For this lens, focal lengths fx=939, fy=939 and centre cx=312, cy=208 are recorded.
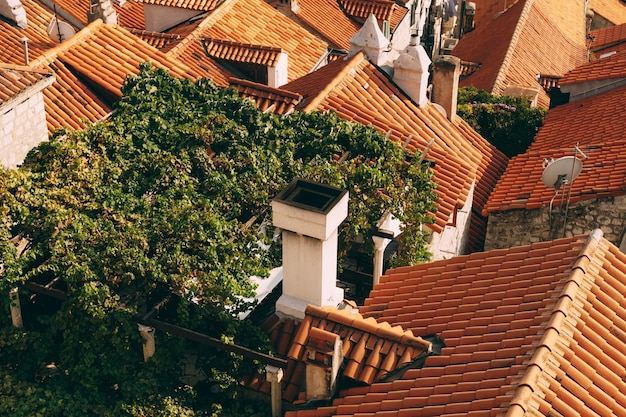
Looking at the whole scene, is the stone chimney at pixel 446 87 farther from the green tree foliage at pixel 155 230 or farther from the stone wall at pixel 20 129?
the stone wall at pixel 20 129

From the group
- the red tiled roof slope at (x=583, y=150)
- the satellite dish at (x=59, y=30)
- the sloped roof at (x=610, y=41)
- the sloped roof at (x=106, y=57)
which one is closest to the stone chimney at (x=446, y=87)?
the red tiled roof slope at (x=583, y=150)

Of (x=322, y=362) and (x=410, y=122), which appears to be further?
(x=410, y=122)

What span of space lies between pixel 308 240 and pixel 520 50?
27131mm

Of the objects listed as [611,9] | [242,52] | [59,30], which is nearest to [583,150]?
[242,52]

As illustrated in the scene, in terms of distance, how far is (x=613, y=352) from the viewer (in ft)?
38.9

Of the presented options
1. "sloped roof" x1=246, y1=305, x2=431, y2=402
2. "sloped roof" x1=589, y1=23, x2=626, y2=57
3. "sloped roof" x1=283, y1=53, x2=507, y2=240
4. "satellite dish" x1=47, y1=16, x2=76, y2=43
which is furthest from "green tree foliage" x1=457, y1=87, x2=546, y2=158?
"sloped roof" x1=246, y1=305, x2=431, y2=402

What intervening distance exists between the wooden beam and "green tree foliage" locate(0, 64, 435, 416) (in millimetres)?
A: 199

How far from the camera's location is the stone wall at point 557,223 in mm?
19141

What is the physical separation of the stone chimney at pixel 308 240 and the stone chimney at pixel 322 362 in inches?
38.0

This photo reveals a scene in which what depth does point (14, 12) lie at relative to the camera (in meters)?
25.2

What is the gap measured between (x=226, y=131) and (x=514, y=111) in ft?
43.3

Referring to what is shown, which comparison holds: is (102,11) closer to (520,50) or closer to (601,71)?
(601,71)

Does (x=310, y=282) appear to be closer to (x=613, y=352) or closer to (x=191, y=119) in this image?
(x=613, y=352)

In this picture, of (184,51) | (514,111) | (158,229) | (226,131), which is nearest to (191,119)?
(226,131)
